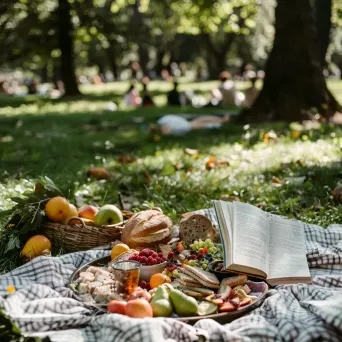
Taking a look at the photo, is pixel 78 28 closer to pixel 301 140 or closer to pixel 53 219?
pixel 301 140

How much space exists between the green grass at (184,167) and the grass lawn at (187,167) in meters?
0.01

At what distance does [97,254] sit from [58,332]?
52.6 inches

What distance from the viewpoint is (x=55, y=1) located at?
22.2 meters

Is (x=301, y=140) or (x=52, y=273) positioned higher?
(x=52, y=273)

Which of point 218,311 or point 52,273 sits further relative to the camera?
point 52,273

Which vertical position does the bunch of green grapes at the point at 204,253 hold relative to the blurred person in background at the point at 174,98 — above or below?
above

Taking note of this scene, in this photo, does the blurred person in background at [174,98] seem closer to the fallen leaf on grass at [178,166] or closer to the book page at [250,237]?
the fallen leaf on grass at [178,166]

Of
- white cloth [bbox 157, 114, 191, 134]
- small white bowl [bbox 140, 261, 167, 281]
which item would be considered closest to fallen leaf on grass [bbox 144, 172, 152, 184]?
small white bowl [bbox 140, 261, 167, 281]

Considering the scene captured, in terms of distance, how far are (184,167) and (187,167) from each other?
38mm

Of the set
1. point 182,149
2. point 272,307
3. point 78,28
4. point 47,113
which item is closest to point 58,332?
point 272,307

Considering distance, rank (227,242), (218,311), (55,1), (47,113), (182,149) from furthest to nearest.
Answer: (55,1) < (47,113) < (182,149) < (227,242) < (218,311)

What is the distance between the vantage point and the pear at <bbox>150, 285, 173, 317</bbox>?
3230 millimetres

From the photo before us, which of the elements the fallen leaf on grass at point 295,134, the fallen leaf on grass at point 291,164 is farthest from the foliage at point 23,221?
the fallen leaf on grass at point 295,134

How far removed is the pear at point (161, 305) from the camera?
3230 mm
